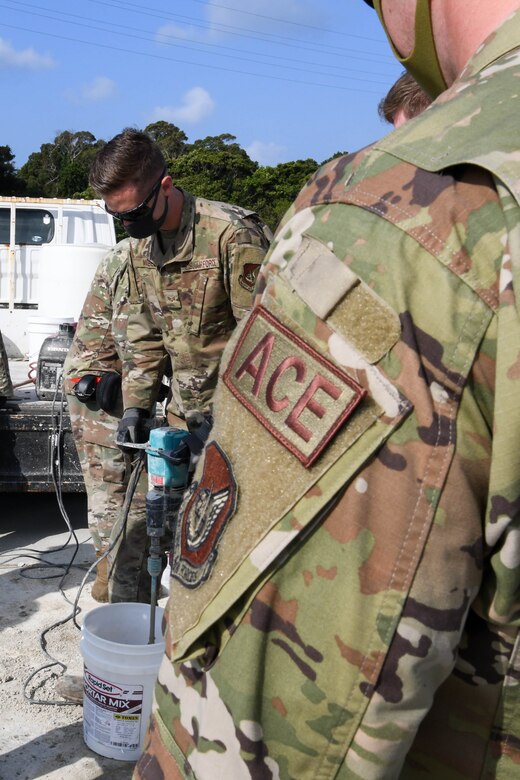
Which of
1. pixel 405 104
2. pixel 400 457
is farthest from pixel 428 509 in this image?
pixel 405 104

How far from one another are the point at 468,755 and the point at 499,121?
2.06ft

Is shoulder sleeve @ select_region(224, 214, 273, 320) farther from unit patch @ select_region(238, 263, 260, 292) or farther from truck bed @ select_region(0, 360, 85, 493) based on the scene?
truck bed @ select_region(0, 360, 85, 493)

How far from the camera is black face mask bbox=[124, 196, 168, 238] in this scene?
304 centimetres

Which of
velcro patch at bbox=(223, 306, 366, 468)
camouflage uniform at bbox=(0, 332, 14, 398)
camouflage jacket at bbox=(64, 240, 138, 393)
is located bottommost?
camouflage uniform at bbox=(0, 332, 14, 398)

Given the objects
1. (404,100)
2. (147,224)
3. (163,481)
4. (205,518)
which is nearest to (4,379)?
(147,224)

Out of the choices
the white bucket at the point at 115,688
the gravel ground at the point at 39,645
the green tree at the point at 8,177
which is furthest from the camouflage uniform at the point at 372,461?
the green tree at the point at 8,177

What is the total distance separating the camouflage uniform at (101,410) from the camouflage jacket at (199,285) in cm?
24

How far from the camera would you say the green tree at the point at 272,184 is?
28.3 meters

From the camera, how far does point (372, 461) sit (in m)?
0.66

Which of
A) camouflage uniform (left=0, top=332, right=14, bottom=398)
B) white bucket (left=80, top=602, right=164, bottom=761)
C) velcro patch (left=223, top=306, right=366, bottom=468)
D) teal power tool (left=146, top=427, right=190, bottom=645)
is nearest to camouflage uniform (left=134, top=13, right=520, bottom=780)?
velcro patch (left=223, top=306, right=366, bottom=468)

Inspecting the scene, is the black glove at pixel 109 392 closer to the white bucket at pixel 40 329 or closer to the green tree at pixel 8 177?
the white bucket at pixel 40 329

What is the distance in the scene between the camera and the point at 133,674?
94.3 inches

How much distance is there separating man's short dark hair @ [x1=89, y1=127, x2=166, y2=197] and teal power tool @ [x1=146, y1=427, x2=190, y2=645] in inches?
45.7

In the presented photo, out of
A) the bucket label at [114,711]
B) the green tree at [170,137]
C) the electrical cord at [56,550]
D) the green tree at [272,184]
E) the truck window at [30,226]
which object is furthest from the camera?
the green tree at [170,137]
